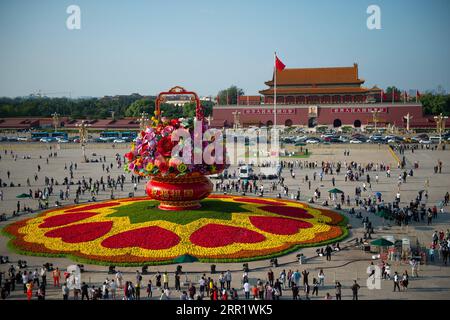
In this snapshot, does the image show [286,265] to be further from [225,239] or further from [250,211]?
[250,211]

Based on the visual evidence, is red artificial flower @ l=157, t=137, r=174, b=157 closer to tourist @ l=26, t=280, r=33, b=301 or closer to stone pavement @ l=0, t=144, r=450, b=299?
stone pavement @ l=0, t=144, r=450, b=299

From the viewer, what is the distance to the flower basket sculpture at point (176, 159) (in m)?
22.6

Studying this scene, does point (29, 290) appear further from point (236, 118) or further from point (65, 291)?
point (236, 118)

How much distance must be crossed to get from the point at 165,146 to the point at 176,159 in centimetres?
90

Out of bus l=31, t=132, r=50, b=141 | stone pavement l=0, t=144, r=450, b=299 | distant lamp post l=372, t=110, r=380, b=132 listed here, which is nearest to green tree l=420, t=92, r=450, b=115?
distant lamp post l=372, t=110, r=380, b=132

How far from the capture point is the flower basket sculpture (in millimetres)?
22578

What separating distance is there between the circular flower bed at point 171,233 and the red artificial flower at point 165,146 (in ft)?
10.1

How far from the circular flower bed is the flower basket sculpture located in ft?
3.77

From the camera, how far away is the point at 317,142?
7000 centimetres

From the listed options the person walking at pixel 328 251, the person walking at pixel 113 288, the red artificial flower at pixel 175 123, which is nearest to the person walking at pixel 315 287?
the person walking at pixel 328 251

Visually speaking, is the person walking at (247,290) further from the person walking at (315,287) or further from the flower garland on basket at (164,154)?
the flower garland on basket at (164,154)

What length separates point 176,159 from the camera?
22.4 meters

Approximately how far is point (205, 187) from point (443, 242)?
1084 cm

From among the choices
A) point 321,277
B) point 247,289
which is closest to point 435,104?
point 321,277
